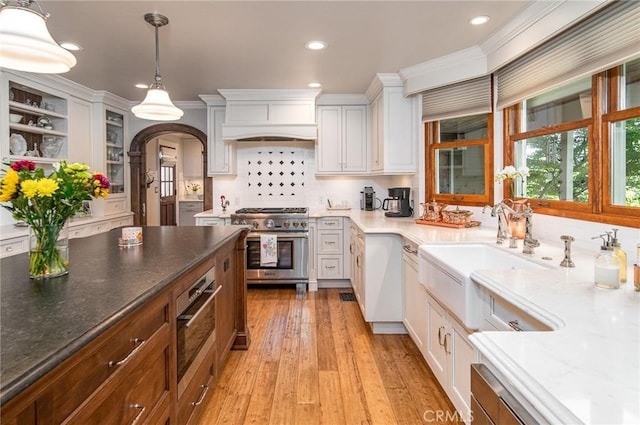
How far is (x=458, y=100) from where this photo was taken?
336 cm

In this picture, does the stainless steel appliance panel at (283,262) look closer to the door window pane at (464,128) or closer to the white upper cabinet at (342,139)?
the white upper cabinet at (342,139)

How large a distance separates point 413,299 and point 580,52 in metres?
1.87

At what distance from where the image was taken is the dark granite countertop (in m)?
0.77

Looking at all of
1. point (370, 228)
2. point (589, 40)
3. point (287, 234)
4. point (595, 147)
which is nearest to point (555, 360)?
point (595, 147)

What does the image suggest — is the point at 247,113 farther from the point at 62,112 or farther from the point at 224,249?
the point at 224,249

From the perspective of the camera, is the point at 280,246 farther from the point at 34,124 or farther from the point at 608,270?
the point at 608,270

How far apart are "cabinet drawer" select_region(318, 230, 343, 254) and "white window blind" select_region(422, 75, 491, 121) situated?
5.73ft

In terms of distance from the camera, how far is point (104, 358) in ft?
3.37

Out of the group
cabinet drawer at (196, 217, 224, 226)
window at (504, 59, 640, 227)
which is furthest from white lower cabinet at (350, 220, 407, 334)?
cabinet drawer at (196, 217, 224, 226)

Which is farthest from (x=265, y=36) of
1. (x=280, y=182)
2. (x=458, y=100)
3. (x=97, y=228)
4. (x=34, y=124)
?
(x=97, y=228)

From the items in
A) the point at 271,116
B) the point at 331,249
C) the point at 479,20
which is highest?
the point at 479,20

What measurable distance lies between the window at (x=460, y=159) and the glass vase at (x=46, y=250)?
120 inches

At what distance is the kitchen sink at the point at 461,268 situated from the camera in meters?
1.65

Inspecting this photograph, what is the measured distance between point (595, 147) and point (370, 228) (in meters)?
1.64
